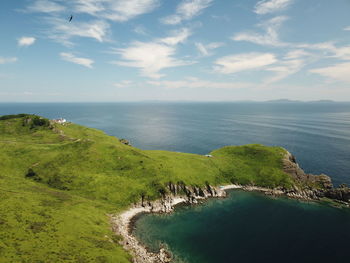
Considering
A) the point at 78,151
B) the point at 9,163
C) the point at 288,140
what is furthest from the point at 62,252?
the point at 288,140

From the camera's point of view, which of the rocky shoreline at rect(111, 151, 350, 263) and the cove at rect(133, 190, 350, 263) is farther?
the rocky shoreline at rect(111, 151, 350, 263)

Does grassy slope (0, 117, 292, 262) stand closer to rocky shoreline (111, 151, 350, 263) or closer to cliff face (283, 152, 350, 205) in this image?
rocky shoreline (111, 151, 350, 263)

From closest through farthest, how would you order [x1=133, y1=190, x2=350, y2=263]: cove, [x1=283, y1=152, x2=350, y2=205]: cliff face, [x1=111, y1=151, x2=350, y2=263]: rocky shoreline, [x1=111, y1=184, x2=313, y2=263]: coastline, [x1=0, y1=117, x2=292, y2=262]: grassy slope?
[x1=0, y1=117, x2=292, y2=262]: grassy slope → [x1=111, y1=184, x2=313, y2=263]: coastline → [x1=133, y1=190, x2=350, y2=263]: cove → [x1=111, y1=151, x2=350, y2=263]: rocky shoreline → [x1=283, y1=152, x2=350, y2=205]: cliff face

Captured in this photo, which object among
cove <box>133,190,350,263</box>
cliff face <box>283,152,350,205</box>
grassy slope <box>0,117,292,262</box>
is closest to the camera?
grassy slope <box>0,117,292,262</box>

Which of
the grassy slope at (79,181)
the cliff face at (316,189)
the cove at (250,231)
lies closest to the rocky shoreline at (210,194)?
the cliff face at (316,189)

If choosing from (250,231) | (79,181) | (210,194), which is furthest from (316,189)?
(79,181)

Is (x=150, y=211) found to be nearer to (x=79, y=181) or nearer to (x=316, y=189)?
(x=79, y=181)

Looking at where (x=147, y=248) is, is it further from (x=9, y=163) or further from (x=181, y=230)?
(x=9, y=163)

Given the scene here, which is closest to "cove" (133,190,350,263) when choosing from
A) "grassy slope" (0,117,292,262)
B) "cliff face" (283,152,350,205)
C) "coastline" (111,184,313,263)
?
"coastline" (111,184,313,263)
